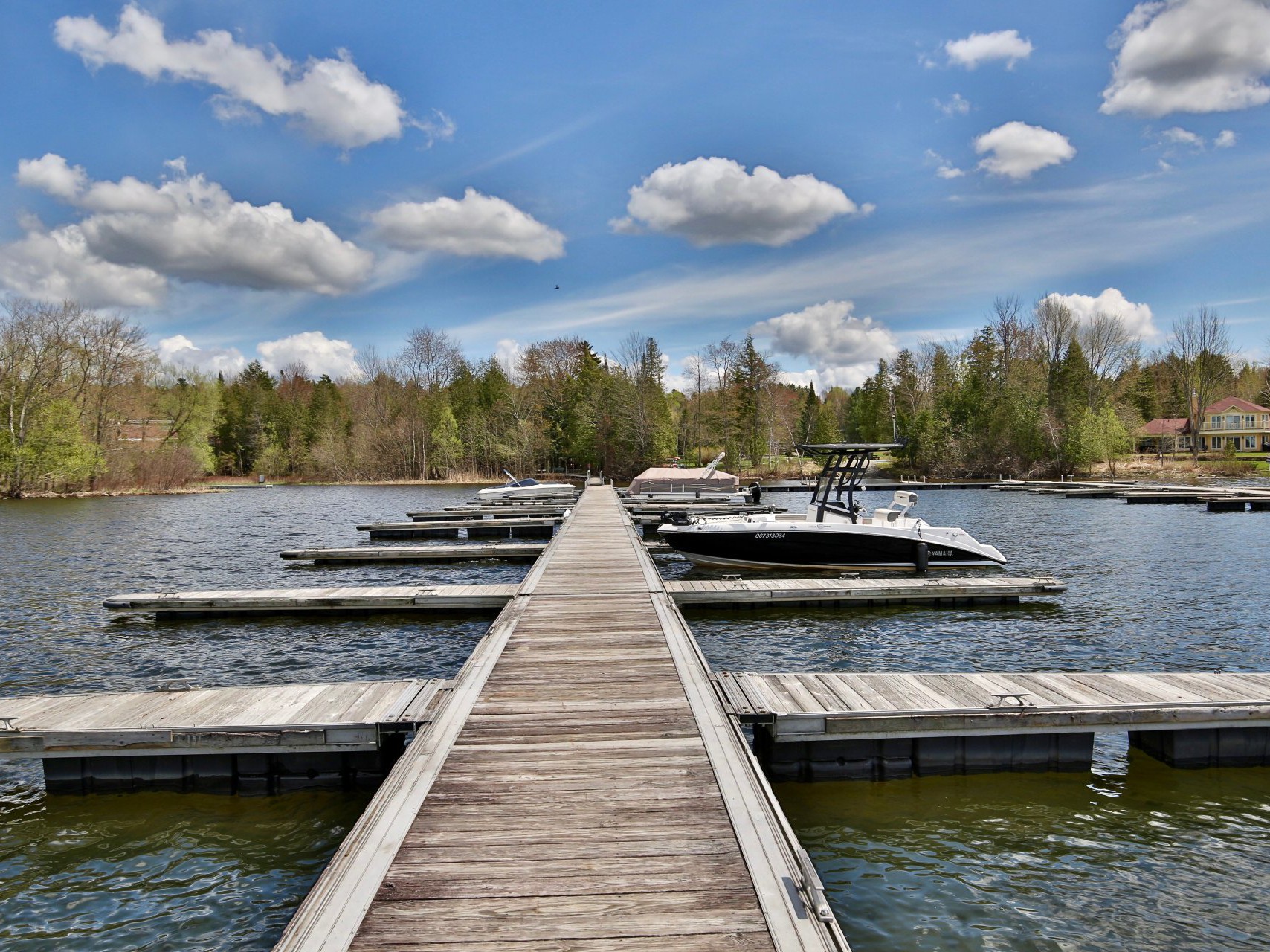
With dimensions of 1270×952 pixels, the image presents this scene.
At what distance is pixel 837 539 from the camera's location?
51.4 ft

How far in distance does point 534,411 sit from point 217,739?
60.0 metres

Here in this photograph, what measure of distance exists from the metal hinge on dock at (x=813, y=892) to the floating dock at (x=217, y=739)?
11.6 ft

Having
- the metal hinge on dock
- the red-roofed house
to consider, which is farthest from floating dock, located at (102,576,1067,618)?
the red-roofed house

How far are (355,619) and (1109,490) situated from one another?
38751mm

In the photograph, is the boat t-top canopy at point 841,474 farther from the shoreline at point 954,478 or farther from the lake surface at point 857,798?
the shoreline at point 954,478

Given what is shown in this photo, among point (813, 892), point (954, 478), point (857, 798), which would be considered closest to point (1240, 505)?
point (954, 478)

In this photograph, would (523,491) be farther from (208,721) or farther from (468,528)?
(208,721)

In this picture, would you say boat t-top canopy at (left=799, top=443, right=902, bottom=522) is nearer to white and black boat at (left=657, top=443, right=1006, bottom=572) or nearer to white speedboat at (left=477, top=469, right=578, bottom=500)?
white and black boat at (left=657, top=443, right=1006, bottom=572)

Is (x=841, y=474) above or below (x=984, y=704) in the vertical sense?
above

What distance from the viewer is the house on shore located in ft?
237

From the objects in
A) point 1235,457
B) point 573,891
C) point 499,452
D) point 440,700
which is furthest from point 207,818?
point 1235,457

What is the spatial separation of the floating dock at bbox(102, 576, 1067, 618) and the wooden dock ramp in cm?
597

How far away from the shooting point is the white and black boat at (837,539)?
1573cm

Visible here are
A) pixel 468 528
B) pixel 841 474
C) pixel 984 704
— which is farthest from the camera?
pixel 468 528
